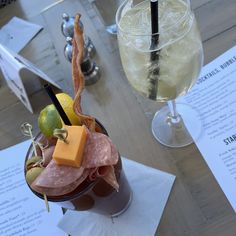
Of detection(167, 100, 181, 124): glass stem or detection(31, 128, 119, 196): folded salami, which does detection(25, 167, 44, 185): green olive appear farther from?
detection(167, 100, 181, 124): glass stem

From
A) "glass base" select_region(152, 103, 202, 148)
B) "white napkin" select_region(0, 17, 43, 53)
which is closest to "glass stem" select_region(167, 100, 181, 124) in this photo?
"glass base" select_region(152, 103, 202, 148)

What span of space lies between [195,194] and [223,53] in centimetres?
25

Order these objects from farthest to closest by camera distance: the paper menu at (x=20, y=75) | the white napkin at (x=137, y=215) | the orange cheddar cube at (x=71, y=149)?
1. the paper menu at (x=20, y=75)
2. the white napkin at (x=137, y=215)
3. the orange cheddar cube at (x=71, y=149)

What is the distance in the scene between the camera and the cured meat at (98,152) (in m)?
0.39

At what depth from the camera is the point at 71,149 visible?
39 cm

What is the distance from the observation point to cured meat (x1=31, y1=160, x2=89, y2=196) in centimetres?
39

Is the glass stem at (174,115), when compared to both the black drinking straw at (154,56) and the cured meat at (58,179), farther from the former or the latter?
the cured meat at (58,179)

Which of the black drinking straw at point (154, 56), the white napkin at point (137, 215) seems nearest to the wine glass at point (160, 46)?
the black drinking straw at point (154, 56)

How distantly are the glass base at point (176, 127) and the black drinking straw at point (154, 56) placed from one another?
0.08 m

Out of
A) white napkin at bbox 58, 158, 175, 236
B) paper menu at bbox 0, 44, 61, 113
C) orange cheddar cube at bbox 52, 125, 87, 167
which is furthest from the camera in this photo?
paper menu at bbox 0, 44, 61, 113

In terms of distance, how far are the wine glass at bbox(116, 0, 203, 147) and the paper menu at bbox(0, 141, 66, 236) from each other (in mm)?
219

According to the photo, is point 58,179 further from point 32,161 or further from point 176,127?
point 176,127

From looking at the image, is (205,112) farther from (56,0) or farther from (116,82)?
(56,0)

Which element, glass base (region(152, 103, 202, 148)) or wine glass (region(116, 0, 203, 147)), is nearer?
wine glass (region(116, 0, 203, 147))
